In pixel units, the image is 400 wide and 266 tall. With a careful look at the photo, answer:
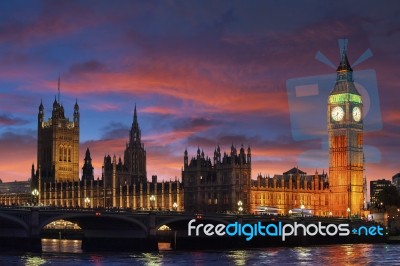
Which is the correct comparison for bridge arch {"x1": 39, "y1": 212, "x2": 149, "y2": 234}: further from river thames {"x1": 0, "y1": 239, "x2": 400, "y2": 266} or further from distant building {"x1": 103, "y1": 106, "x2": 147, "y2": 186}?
distant building {"x1": 103, "y1": 106, "x2": 147, "y2": 186}

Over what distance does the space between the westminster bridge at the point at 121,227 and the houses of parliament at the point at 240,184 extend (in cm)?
3032

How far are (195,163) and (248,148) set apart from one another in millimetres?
9964

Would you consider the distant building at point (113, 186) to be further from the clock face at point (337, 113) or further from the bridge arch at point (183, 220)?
the bridge arch at point (183, 220)

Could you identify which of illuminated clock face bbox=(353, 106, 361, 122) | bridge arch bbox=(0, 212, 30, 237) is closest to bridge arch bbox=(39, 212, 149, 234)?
bridge arch bbox=(0, 212, 30, 237)

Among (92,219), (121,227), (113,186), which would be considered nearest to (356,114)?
(113,186)

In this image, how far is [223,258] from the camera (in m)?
79.4

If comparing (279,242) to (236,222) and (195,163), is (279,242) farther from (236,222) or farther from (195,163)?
(195,163)

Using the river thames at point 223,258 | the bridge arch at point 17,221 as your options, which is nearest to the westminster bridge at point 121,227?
the bridge arch at point 17,221

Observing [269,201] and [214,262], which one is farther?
[269,201]

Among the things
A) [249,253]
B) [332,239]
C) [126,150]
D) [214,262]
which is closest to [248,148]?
[332,239]

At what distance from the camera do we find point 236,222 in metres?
102

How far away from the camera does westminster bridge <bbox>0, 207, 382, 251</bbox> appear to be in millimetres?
83438

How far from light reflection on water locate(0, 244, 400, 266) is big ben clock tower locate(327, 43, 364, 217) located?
210 feet

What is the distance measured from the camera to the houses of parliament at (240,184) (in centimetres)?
14150
